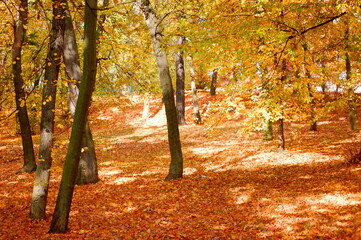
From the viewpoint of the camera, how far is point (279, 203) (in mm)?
6715

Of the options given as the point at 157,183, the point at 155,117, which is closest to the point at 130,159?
the point at 157,183

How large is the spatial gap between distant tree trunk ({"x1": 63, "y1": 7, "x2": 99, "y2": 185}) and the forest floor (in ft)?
1.34

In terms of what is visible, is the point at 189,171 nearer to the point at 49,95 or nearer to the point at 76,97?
the point at 76,97

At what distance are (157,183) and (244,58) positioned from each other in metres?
4.65

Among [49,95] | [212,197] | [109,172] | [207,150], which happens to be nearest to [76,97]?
[49,95]

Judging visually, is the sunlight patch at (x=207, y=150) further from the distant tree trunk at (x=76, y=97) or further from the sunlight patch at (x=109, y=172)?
the distant tree trunk at (x=76, y=97)

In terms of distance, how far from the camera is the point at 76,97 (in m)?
8.86

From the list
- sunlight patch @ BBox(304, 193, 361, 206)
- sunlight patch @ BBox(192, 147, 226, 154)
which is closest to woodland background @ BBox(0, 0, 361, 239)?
sunlight patch @ BBox(304, 193, 361, 206)

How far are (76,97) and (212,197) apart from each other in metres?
5.00

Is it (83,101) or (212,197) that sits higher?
(83,101)

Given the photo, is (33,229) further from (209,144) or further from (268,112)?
(209,144)

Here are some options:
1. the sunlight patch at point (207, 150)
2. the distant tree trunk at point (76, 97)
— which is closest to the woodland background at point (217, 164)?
the distant tree trunk at point (76, 97)

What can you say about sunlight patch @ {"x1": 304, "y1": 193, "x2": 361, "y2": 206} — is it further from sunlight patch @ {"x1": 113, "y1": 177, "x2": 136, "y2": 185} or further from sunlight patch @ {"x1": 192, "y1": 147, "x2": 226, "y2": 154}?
sunlight patch @ {"x1": 192, "y1": 147, "x2": 226, "y2": 154}

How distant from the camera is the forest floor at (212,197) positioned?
17.7ft
